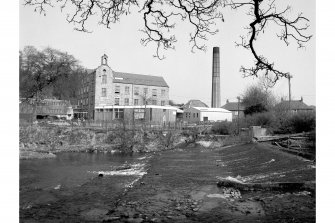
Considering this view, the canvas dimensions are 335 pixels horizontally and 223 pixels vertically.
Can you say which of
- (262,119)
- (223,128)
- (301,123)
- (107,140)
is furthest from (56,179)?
(223,128)

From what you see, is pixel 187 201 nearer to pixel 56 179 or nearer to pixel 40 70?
pixel 40 70

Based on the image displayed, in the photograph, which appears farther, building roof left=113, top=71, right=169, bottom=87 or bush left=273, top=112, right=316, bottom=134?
bush left=273, top=112, right=316, bottom=134

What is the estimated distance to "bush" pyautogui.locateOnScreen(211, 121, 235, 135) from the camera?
2116cm

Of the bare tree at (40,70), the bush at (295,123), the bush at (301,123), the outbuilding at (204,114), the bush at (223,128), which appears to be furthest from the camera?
the outbuilding at (204,114)

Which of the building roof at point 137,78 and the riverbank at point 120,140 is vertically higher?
the building roof at point 137,78

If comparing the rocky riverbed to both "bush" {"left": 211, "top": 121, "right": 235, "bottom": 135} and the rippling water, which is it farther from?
"bush" {"left": 211, "top": 121, "right": 235, "bottom": 135}

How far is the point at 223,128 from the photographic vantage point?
22172 mm

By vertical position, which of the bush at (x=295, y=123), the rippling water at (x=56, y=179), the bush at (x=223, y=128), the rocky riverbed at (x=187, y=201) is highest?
the bush at (x=295, y=123)

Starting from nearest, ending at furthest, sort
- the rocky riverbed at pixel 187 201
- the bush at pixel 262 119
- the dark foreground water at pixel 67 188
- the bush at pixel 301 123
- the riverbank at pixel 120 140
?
the rocky riverbed at pixel 187 201
the dark foreground water at pixel 67 188
the bush at pixel 301 123
the bush at pixel 262 119
the riverbank at pixel 120 140

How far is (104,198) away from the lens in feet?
22.9

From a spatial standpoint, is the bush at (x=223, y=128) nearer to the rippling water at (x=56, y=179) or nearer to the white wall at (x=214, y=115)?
the white wall at (x=214, y=115)

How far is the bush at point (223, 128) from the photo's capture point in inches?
833

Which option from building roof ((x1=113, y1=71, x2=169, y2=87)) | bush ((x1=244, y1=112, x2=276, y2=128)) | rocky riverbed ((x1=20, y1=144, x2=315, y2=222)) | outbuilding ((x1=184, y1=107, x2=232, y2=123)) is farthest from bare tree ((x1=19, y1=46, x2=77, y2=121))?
outbuilding ((x1=184, y1=107, x2=232, y2=123))

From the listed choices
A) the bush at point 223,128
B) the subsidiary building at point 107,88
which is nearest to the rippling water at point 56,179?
the subsidiary building at point 107,88
